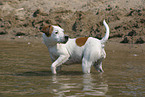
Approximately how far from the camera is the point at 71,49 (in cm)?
723

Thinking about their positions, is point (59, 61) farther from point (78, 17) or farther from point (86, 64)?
point (78, 17)

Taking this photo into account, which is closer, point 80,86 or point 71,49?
point 80,86

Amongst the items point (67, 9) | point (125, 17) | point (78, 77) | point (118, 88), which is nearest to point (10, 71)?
point (78, 77)

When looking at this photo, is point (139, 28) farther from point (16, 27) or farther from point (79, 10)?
point (16, 27)

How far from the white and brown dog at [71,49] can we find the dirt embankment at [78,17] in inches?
318

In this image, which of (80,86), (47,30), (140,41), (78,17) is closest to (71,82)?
(80,86)

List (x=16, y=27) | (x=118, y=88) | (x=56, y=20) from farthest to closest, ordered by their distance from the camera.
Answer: (x=16, y=27) → (x=56, y=20) → (x=118, y=88)

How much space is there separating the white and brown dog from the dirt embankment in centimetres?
808

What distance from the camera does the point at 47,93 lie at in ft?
16.3

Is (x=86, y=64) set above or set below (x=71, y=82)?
above

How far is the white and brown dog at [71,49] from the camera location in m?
6.90

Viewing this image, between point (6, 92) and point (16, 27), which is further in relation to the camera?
point (16, 27)

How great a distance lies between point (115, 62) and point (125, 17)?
9.22 metres

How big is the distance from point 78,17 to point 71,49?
1320 centimetres
